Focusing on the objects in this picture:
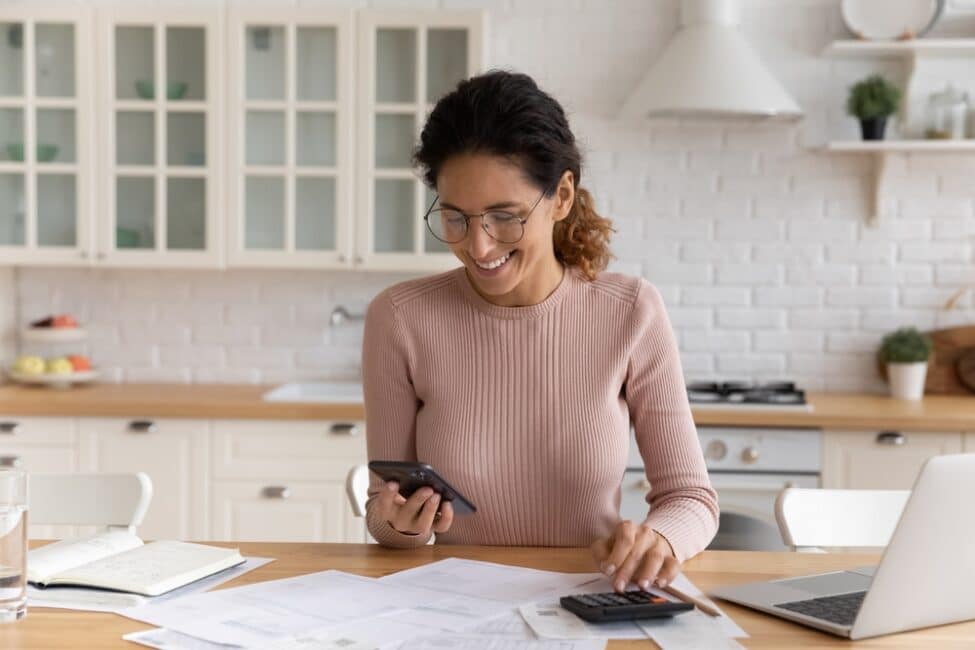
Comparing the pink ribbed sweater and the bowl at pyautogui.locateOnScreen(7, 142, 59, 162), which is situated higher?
the bowl at pyautogui.locateOnScreen(7, 142, 59, 162)

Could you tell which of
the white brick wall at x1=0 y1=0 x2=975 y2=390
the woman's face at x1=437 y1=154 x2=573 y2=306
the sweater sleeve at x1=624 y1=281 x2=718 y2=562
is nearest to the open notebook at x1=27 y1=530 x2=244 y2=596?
the woman's face at x1=437 y1=154 x2=573 y2=306

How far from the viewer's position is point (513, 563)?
1.80 m

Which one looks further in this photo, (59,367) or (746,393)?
(59,367)

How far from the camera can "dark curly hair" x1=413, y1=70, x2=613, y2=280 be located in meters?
1.94

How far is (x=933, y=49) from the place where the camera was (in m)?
3.96

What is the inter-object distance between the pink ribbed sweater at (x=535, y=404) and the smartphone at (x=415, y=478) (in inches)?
7.8

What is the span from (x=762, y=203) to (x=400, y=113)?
4.27 feet

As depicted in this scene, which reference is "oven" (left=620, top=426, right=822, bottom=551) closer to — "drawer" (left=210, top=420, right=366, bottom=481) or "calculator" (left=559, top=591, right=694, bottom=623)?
"drawer" (left=210, top=420, right=366, bottom=481)

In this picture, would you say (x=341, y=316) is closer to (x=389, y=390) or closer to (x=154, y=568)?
(x=389, y=390)

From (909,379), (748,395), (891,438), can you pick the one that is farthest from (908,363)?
(748,395)

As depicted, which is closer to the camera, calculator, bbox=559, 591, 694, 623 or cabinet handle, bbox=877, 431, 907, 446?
calculator, bbox=559, 591, 694, 623

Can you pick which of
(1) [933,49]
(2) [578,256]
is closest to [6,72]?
(2) [578,256]

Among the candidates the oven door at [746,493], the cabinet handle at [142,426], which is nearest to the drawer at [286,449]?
the cabinet handle at [142,426]

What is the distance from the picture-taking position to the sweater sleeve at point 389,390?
2.10 m
